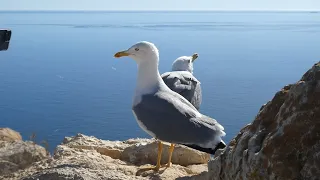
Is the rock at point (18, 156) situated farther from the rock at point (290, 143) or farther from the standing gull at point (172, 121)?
the rock at point (290, 143)

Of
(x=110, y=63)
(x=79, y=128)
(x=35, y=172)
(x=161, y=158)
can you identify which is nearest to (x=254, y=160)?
(x=35, y=172)

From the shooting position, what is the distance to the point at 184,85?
6.31 metres

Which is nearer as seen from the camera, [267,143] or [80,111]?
[267,143]

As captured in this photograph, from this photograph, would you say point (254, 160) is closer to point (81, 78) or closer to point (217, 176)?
point (217, 176)

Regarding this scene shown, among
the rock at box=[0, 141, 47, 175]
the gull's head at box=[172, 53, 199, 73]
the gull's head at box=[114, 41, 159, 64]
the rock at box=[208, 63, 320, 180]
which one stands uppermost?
the gull's head at box=[172, 53, 199, 73]

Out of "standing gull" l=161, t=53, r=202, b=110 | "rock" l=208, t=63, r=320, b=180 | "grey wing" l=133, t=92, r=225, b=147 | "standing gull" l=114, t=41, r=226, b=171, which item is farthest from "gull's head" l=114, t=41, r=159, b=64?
"rock" l=208, t=63, r=320, b=180

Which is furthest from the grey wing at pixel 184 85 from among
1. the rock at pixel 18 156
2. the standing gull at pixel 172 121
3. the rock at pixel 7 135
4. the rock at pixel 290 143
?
the rock at pixel 290 143

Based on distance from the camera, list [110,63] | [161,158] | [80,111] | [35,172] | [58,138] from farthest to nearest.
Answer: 1. [110,63]
2. [80,111]
3. [58,138]
4. [161,158]
5. [35,172]

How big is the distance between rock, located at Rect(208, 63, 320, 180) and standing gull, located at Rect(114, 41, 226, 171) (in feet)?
5.97

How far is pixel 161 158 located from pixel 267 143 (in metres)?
2.77

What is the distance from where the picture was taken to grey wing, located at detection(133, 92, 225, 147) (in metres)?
4.38

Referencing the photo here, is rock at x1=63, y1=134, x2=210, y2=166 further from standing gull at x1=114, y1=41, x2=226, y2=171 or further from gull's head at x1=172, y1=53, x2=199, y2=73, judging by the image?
gull's head at x1=172, y1=53, x2=199, y2=73

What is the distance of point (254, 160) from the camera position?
7.63 feet

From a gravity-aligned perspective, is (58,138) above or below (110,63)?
below
